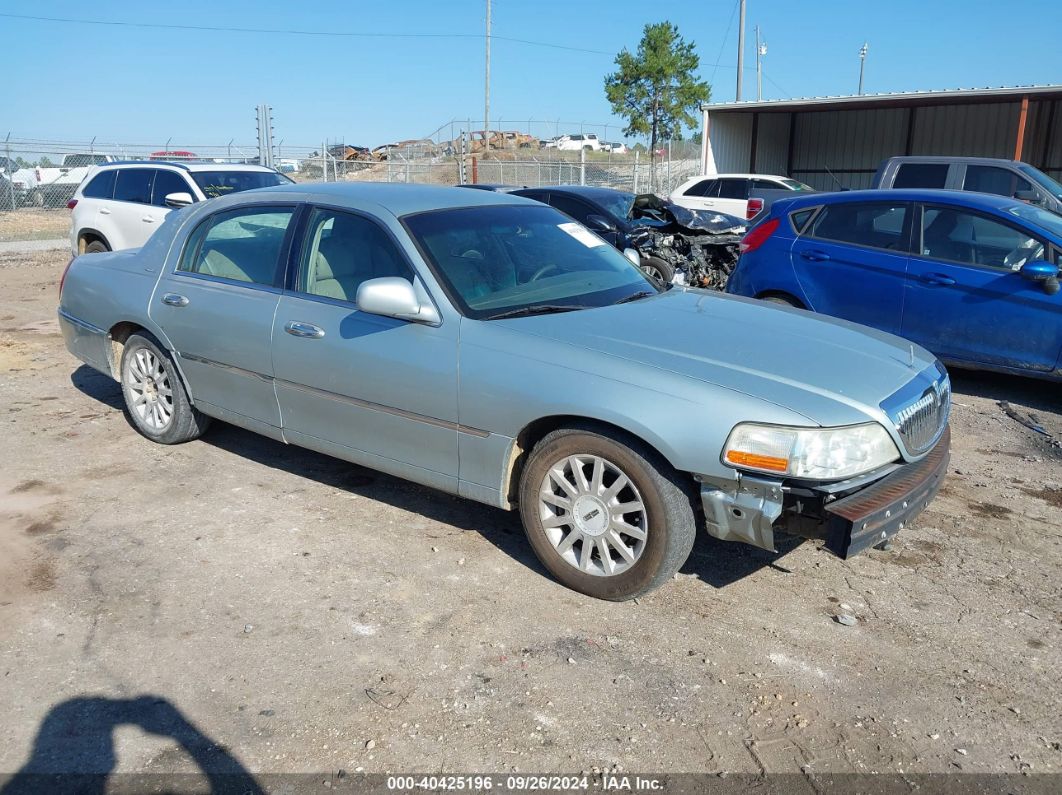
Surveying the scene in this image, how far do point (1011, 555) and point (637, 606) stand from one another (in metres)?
1.92

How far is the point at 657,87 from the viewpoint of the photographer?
1383 inches

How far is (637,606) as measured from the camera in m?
3.82

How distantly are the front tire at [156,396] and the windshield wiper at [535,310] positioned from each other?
240cm

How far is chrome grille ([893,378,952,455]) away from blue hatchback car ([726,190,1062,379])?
284cm

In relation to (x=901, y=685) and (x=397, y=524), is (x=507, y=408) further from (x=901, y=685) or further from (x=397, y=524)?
(x=901, y=685)

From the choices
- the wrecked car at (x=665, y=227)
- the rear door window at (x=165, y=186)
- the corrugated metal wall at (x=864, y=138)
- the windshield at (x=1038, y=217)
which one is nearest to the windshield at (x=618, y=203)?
the wrecked car at (x=665, y=227)

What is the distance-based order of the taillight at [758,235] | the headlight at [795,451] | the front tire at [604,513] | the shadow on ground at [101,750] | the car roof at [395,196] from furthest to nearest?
the taillight at [758,235], the car roof at [395,196], the front tire at [604,513], the headlight at [795,451], the shadow on ground at [101,750]

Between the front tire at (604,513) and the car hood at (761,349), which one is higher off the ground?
the car hood at (761,349)

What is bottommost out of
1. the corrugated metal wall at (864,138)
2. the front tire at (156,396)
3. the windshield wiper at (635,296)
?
the front tire at (156,396)

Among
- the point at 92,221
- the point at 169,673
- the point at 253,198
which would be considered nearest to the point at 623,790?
the point at 169,673

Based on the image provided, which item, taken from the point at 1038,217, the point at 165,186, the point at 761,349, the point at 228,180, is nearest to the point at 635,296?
the point at 761,349

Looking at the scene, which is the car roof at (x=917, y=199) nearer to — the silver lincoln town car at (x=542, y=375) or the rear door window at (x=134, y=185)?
the silver lincoln town car at (x=542, y=375)

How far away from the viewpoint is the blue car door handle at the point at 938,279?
688 cm

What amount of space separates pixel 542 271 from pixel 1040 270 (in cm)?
397
